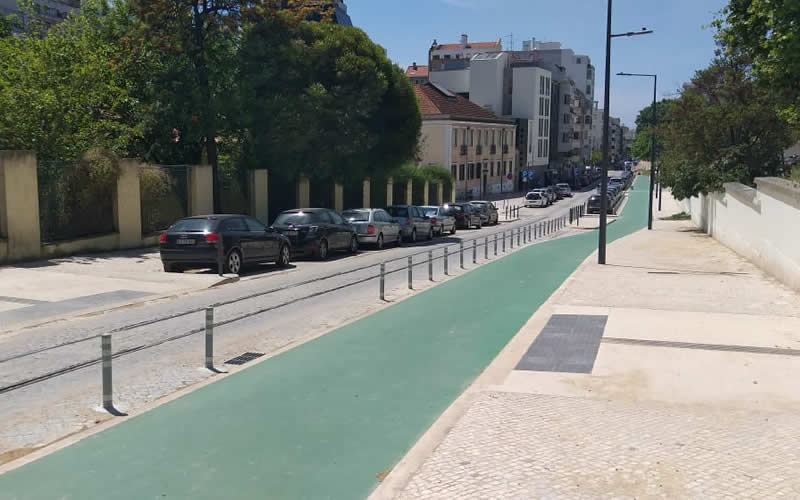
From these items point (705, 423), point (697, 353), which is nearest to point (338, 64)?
point (697, 353)

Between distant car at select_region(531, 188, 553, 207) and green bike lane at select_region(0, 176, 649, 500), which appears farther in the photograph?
distant car at select_region(531, 188, 553, 207)

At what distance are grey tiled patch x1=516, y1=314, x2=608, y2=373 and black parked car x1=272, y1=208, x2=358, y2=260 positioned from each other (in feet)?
37.5

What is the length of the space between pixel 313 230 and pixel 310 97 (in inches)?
323

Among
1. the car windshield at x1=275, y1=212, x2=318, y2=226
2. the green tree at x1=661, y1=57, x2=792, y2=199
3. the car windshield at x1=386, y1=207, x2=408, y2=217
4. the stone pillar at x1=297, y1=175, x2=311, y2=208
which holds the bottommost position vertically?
the car windshield at x1=386, y1=207, x2=408, y2=217

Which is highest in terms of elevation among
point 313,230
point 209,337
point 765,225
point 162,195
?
point 162,195

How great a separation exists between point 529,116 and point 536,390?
89044 millimetres

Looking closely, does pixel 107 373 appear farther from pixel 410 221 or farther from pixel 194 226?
pixel 410 221

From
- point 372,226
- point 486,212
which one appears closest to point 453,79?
point 486,212

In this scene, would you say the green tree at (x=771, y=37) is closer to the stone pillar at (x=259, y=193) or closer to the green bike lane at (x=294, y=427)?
the green bike lane at (x=294, y=427)

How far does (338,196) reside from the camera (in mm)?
36969

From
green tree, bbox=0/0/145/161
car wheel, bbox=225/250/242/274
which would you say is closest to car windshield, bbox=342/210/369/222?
green tree, bbox=0/0/145/161

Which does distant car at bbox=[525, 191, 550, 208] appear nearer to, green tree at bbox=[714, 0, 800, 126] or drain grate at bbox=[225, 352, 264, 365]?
green tree at bbox=[714, 0, 800, 126]

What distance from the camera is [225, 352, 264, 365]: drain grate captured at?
988 centimetres

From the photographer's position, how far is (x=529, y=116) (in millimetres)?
94375
